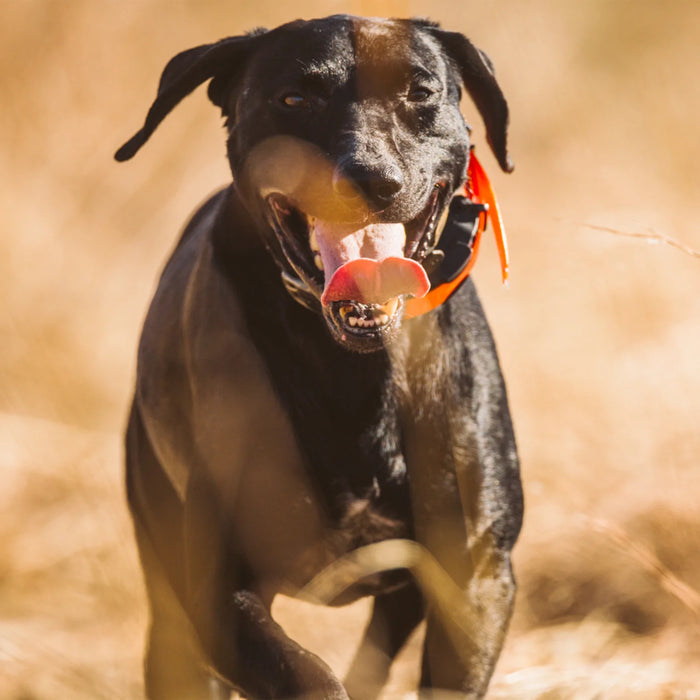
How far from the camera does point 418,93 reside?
295cm

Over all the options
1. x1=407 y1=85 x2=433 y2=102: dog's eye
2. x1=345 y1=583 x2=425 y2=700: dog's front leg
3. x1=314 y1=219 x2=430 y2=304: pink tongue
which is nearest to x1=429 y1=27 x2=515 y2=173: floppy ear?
x1=407 y1=85 x2=433 y2=102: dog's eye

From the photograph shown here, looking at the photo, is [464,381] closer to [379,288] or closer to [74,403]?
[379,288]

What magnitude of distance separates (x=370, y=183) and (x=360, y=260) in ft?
0.57


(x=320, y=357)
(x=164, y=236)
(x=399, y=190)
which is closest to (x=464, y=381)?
(x=320, y=357)

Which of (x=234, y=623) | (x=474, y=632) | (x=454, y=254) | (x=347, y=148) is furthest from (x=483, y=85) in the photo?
(x=234, y=623)

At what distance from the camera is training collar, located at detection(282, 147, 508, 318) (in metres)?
2.93

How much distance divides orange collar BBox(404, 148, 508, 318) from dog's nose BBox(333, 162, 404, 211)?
27 cm

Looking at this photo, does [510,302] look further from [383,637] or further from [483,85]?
[483,85]

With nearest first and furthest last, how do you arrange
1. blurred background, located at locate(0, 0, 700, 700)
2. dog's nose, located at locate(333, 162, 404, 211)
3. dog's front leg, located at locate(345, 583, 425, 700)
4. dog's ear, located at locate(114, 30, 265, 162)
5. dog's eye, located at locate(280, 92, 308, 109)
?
dog's nose, located at locate(333, 162, 404, 211) → dog's eye, located at locate(280, 92, 308, 109) → dog's ear, located at locate(114, 30, 265, 162) → dog's front leg, located at locate(345, 583, 425, 700) → blurred background, located at locate(0, 0, 700, 700)

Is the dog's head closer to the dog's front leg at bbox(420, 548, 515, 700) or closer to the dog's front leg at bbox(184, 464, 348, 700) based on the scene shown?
the dog's front leg at bbox(184, 464, 348, 700)

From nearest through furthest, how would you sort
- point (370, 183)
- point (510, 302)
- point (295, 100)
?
point (370, 183), point (295, 100), point (510, 302)

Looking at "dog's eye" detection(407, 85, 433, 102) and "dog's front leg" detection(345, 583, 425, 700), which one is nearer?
"dog's eye" detection(407, 85, 433, 102)

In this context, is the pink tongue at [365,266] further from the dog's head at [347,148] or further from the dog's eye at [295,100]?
the dog's eye at [295,100]

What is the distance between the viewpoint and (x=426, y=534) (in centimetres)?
300
